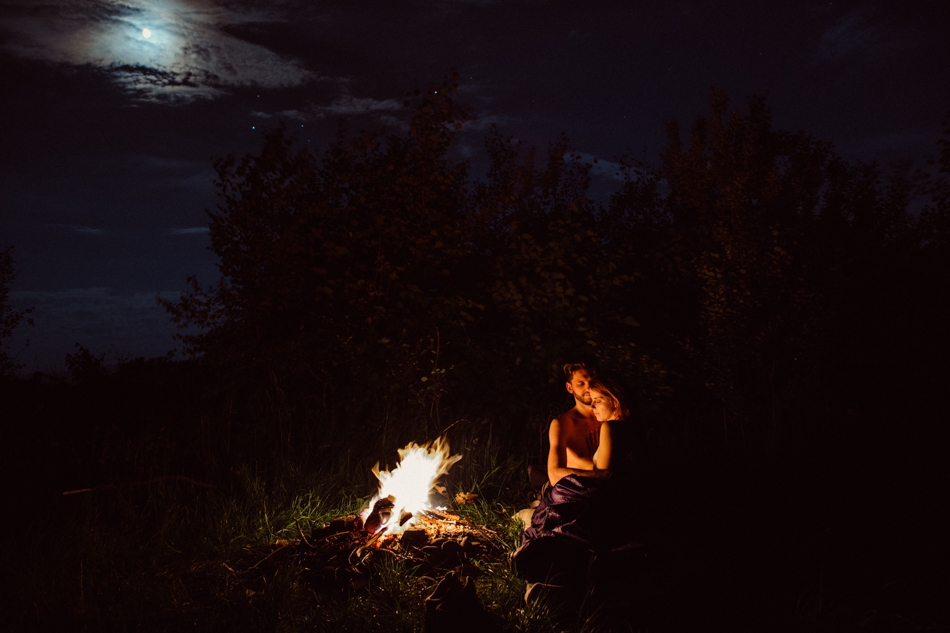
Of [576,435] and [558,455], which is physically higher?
[576,435]

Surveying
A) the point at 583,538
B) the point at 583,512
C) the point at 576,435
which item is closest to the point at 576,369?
the point at 576,435

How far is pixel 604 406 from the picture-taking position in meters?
4.17

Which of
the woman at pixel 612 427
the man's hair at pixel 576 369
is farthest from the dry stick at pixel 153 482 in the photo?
the woman at pixel 612 427

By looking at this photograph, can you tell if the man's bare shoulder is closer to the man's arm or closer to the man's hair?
the man's arm

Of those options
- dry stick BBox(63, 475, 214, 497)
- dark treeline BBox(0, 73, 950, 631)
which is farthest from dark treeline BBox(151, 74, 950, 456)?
dry stick BBox(63, 475, 214, 497)

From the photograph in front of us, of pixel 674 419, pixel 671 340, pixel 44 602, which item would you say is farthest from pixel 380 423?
pixel 671 340

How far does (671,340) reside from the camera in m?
9.52

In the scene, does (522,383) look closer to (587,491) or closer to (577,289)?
(577,289)

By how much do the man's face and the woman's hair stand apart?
0.10m

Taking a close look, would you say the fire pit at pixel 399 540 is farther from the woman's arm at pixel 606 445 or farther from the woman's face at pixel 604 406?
the woman's face at pixel 604 406

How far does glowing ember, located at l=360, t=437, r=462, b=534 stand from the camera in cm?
421

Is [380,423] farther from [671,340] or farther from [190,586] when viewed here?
[671,340]

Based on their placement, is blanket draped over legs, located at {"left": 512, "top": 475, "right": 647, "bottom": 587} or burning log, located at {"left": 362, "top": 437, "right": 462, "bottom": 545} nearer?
blanket draped over legs, located at {"left": 512, "top": 475, "right": 647, "bottom": 587}

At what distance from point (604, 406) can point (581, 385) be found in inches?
9.8
